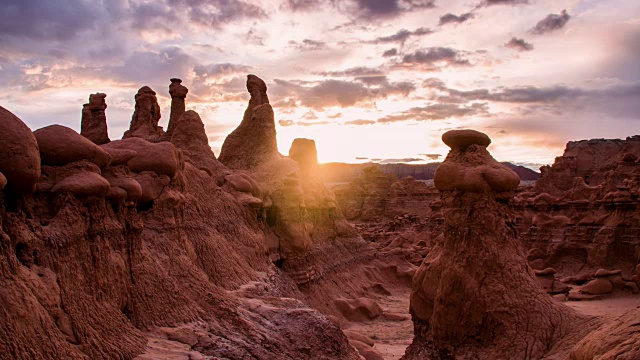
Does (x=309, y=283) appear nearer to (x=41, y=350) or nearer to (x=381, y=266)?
(x=381, y=266)

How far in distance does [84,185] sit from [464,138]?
7708 millimetres

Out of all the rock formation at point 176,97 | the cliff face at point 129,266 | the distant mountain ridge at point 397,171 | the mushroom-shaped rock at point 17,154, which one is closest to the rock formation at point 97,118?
the rock formation at point 176,97

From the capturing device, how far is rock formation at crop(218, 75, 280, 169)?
827 inches

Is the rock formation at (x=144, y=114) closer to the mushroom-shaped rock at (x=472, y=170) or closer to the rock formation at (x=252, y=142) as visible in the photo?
the rock formation at (x=252, y=142)

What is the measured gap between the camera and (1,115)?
7160 millimetres

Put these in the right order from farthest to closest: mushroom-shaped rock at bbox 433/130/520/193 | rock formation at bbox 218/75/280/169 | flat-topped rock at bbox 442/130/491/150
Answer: rock formation at bbox 218/75/280/169 < flat-topped rock at bbox 442/130/491/150 < mushroom-shaped rock at bbox 433/130/520/193

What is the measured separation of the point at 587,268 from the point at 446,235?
1348 centimetres

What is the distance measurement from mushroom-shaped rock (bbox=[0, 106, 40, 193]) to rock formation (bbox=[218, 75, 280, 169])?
527 inches

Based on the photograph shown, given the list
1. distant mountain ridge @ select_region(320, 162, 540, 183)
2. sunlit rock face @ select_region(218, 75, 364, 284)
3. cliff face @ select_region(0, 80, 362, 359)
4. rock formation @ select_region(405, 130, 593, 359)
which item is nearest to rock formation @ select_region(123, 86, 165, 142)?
sunlit rock face @ select_region(218, 75, 364, 284)

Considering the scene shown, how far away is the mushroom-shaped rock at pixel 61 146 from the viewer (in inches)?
331

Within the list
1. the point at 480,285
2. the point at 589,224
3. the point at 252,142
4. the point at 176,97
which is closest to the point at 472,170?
the point at 480,285

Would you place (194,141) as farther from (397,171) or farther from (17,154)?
(397,171)

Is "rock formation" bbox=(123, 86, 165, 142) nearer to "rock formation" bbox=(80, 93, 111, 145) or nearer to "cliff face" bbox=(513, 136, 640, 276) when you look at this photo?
"rock formation" bbox=(80, 93, 111, 145)

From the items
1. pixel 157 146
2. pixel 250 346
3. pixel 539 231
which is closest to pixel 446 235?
pixel 250 346
